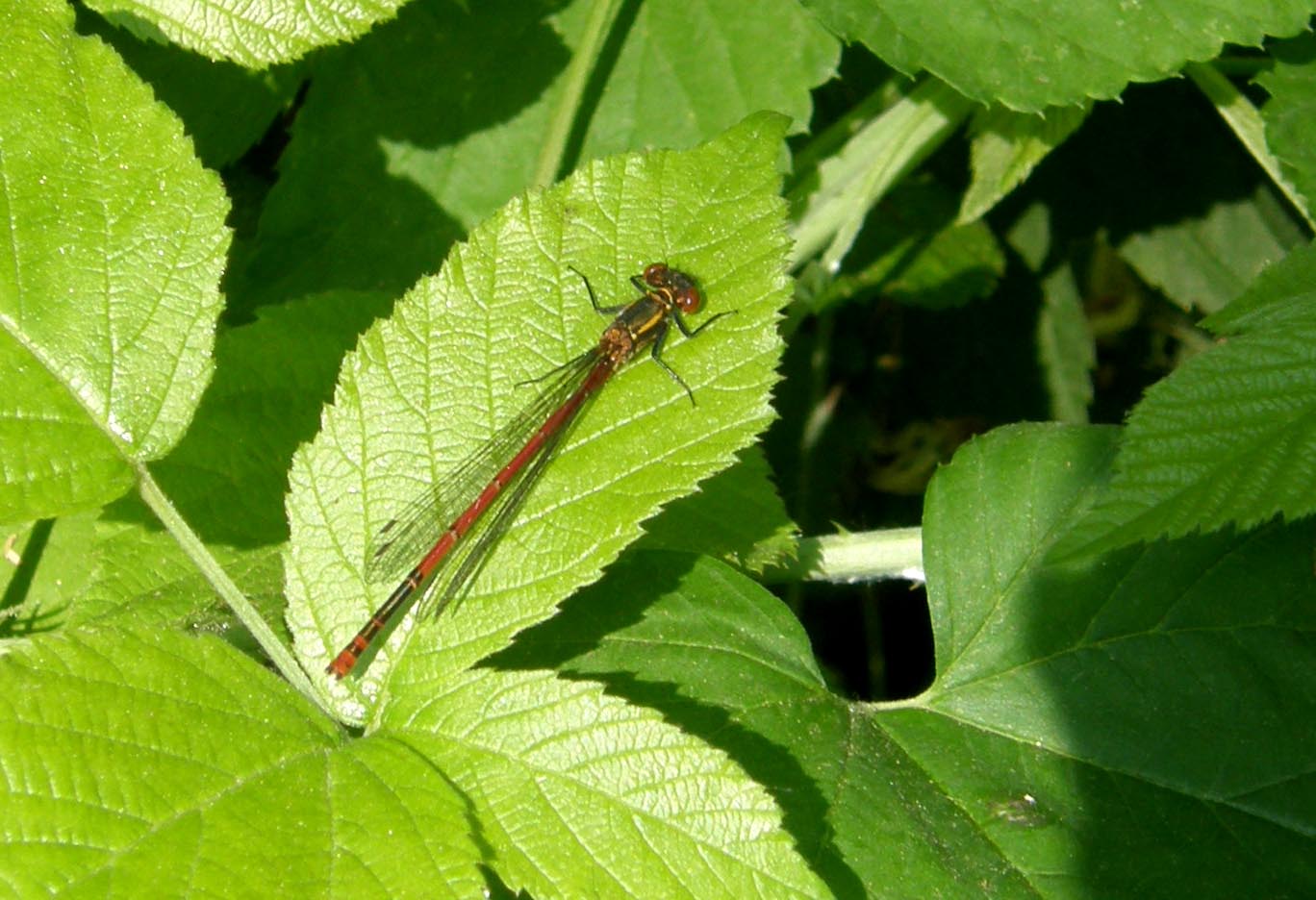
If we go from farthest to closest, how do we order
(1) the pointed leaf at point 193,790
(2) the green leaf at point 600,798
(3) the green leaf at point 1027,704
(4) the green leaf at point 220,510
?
(4) the green leaf at point 220,510
(3) the green leaf at point 1027,704
(2) the green leaf at point 600,798
(1) the pointed leaf at point 193,790

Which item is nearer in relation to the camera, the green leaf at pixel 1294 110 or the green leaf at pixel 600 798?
the green leaf at pixel 600 798

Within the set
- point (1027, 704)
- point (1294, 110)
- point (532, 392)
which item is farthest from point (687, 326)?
point (1294, 110)

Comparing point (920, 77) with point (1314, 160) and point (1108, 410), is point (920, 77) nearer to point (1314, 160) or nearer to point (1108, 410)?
point (1314, 160)

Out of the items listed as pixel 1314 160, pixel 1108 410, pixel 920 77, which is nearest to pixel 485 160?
pixel 920 77

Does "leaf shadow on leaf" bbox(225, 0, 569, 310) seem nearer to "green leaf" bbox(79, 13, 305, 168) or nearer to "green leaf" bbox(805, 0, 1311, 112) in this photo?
"green leaf" bbox(79, 13, 305, 168)

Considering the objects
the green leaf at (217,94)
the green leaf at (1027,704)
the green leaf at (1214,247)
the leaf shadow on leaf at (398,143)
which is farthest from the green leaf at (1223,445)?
the green leaf at (217,94)

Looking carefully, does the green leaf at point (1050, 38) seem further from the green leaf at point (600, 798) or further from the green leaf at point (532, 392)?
the green leaf at point (600, 798)

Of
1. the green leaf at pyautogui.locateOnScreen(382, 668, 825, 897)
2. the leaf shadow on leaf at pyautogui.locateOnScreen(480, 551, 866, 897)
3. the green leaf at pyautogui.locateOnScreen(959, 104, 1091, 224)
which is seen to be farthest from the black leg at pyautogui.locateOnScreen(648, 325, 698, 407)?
the green leaf at pyautogui.locateOnScreen(959, 104, 1091, 224)
